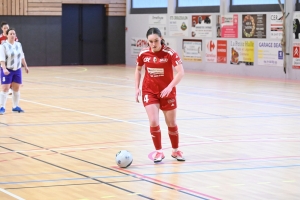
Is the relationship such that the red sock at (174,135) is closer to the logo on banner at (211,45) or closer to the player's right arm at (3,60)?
the player's right arm at (3,60)

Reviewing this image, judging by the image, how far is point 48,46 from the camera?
106ft

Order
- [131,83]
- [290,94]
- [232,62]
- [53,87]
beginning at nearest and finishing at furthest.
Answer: [290,94], [53,87], [131,83], [232,62]

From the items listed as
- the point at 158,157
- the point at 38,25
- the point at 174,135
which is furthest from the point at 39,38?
the point at 158,157

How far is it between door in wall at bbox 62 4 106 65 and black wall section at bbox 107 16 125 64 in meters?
0.36

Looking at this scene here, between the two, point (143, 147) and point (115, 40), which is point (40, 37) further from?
point (143, 147)

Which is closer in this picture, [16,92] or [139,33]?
[16,92]

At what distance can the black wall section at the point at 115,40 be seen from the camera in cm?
3416

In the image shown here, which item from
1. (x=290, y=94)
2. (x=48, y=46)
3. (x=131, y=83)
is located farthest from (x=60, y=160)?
(x=48, y=46)

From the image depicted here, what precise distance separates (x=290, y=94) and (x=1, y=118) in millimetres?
9367

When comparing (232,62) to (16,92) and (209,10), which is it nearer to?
(209,10)

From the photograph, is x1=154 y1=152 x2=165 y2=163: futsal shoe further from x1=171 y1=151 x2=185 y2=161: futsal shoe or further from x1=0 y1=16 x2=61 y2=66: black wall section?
x1=0 y1=16 x2=61 y2=66: black wall section

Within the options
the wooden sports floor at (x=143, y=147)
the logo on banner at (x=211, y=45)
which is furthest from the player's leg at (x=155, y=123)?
the logo on banner at (x=211, y=45)

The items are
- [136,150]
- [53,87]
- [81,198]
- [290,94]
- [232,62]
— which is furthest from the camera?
[232,62]

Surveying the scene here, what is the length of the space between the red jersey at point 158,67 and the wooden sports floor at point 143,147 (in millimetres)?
1093
